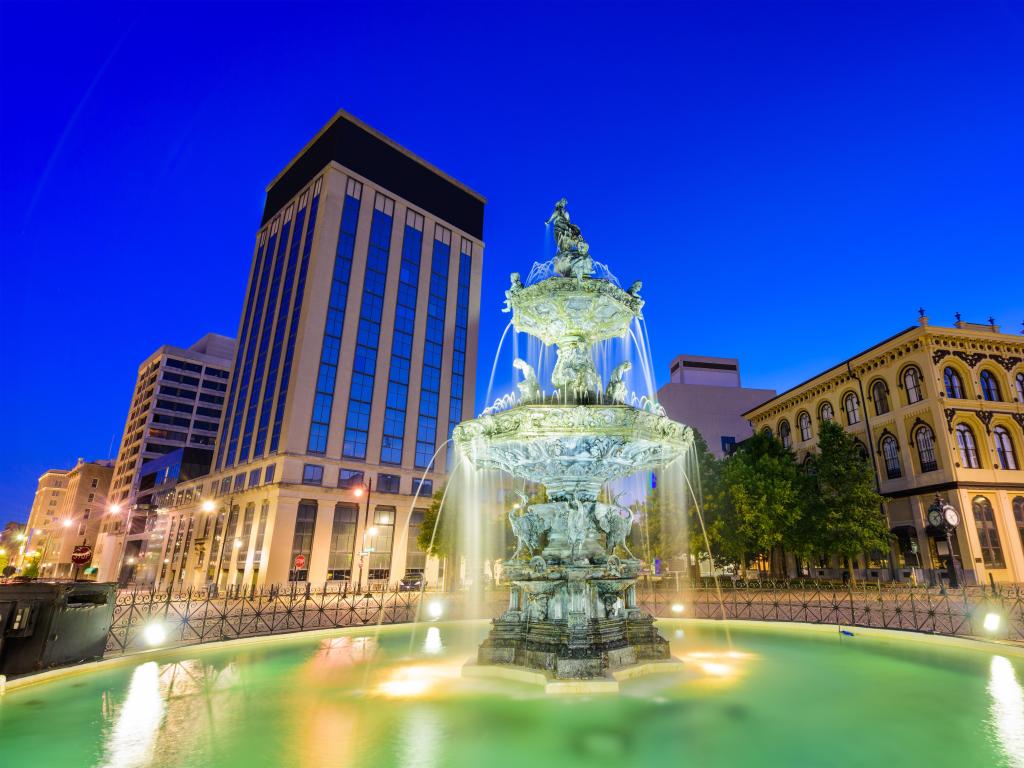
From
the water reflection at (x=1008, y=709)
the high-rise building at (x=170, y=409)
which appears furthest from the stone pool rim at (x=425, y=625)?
the high-rise building at (x=170, y=409)

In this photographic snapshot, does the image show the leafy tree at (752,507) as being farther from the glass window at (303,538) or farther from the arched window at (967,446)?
the glass window at (303,538)

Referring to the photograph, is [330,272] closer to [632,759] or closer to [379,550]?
[379,550]

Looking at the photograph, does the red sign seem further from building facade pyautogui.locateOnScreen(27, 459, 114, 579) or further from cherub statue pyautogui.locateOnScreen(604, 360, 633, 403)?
building facade pyautogui.locateOnScreen(27, 459, 114, 579)

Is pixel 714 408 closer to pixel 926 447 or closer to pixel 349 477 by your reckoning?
pixel 926 447

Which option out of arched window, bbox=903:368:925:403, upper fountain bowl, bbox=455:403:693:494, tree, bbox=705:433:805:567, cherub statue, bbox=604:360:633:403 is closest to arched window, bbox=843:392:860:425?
arched window, bbox=903:368:925:403

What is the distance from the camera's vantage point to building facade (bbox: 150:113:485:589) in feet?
159

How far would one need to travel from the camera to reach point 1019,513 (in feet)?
Result: 118

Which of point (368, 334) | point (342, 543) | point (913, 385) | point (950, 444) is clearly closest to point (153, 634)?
point (342, 543)

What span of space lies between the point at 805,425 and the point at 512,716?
52.1 meters

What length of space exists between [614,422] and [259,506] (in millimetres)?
46682

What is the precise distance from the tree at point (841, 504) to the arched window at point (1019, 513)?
7.30 metres

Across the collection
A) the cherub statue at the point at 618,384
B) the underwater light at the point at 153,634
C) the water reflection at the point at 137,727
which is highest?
the cherub statue at the point at 618,384

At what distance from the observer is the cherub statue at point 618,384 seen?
12.5 meters

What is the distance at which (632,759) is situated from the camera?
5.96 m
